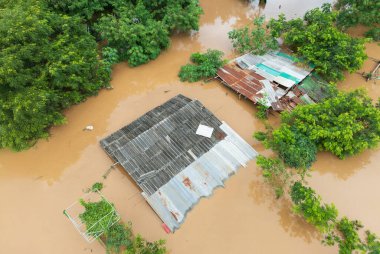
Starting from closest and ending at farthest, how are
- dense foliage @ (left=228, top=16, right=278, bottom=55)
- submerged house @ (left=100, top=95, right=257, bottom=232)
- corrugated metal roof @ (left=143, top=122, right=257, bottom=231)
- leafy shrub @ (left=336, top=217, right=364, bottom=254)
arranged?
1. leafy shrub @ (left=336, top=217, right=364, bottom=254)
2. corrugated metal roof @ (left=143, top=122, right=257, bottom=231)
3. submerged house @ (left=100, top=95, right=257, bottom=232)
4. dense foliage @ (left=228, top=16, right=278, bottom=55)

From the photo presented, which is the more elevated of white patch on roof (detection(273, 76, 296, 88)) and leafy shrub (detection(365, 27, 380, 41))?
leafy shrub (detection(365, 27, 380, 41))

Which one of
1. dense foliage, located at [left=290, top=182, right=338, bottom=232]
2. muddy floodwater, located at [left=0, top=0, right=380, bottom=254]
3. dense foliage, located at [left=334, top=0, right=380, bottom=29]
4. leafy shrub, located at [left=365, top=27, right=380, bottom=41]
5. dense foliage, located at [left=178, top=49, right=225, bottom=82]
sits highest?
dense foliage, located at [left=334, top=0, right=380, bottom=29]

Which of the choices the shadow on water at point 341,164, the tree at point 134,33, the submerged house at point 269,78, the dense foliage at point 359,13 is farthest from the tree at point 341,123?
the tree at point 134,33

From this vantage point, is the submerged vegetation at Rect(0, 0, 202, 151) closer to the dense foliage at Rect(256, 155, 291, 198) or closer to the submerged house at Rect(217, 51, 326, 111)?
the submerged house at Rect(217, 51, 326, 111)

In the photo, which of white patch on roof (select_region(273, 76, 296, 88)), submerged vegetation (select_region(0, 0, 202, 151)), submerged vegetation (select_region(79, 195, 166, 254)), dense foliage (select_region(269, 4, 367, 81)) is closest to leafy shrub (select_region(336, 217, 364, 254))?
submerged vegetation (select_region(79, 195, 166, 254))

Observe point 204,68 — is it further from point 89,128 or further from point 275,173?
point 275,173

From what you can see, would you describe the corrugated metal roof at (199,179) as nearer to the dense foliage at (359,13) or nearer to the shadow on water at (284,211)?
the shadow on water at (284,211)
